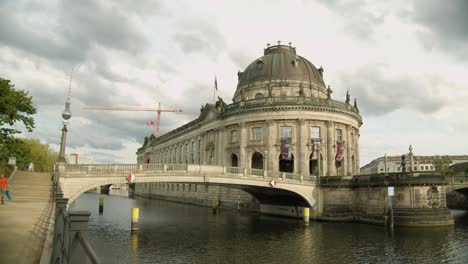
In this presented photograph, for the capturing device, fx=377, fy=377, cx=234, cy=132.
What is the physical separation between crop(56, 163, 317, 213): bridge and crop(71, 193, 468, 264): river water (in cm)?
428

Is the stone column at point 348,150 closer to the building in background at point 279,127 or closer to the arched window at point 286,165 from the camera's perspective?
the building in background at point 279,127

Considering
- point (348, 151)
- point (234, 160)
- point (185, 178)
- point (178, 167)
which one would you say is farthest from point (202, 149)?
point (185, 178)

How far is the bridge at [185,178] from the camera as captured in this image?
31.1 m

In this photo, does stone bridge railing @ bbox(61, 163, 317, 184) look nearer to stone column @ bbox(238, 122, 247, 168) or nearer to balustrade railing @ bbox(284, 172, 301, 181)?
balustrade railing @ bbox(284, 172, 301, 181)

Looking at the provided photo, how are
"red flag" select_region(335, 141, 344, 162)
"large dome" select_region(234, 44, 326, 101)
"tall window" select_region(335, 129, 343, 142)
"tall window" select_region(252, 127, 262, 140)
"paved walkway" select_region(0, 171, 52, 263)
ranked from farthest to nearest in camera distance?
1. "large dome" select_region(234, 44, 326, 101)
2. "tall window" select_region(335, 129, 343, 142)
3. "tall window" select_region(252, 127, 262, 140)
4. "red flag" select_region(335, 141, 344, 162)
5. "paved walkway" select_region(0, 171, 52, 263)

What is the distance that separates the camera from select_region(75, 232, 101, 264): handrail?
499 cm

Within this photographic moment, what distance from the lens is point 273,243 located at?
2820cm

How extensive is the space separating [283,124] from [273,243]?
2840 cm

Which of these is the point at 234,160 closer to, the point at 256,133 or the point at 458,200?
the point at 256,133

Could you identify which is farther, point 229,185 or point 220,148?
point 220,148

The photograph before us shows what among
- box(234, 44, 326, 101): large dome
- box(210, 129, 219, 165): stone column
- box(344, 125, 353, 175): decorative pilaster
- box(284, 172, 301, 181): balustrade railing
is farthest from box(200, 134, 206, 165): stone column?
box(284, 172, 301, 181): balustrade railing

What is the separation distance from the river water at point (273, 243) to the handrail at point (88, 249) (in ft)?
53.2

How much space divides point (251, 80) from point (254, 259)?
45227mm

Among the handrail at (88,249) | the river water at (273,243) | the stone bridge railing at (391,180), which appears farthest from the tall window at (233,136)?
the handrail at (88,249)
